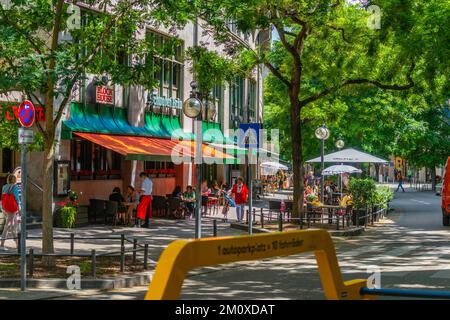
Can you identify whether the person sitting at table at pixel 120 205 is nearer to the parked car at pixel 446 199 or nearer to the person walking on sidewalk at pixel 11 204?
the person walking on sidewalk at pixel 11 204

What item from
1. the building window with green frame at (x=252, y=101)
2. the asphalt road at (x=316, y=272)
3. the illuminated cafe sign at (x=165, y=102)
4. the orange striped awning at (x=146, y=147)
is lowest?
the asphalt road at (x=316, y=272)

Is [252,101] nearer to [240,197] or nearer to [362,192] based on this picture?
[362,192]

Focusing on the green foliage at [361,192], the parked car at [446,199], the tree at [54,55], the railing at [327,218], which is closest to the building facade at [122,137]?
the tree at [54,55]

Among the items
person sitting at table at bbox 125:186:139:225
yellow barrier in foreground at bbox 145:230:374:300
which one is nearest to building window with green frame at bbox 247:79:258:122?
person sitting at table at bbox 125:186:139:225

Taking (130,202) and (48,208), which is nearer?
(48,208)

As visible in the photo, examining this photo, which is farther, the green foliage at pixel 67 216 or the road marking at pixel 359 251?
the green foliage at pixel 67 216

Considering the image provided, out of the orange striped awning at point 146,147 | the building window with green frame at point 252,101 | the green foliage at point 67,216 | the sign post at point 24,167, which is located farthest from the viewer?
the building window with green frame at point 252,101

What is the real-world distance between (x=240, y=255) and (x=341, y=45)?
21679mm

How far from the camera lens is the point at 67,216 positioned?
2219 cm

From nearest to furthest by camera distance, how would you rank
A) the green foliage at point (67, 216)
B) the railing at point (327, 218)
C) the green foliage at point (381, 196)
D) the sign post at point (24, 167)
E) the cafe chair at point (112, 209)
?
the sign post at point (24, 167) → the green foliage at point (67, 216) → the railing at point (327, 218) → the cafe chair at point (112, 209) → the green foliage at point (381, 196)

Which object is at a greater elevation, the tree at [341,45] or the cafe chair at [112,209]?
the tree at [341,45]

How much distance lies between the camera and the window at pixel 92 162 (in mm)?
24844

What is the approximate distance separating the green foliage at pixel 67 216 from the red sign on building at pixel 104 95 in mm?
4777

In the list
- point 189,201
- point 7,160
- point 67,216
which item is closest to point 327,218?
point 189,201
